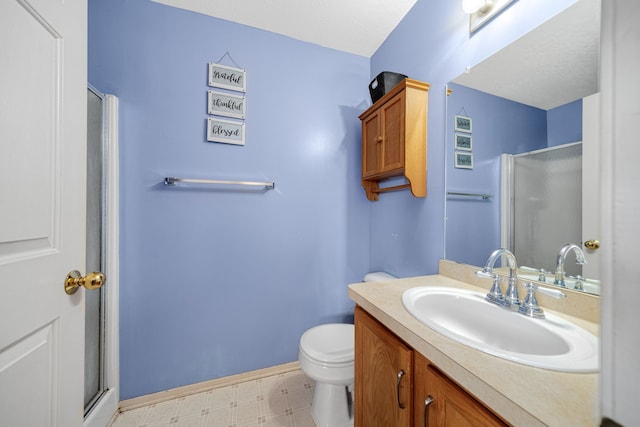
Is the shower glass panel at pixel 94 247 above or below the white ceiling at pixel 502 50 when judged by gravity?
below

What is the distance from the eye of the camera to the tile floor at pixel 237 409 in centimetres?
126

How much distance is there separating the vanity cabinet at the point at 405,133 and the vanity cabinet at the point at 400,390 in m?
0.79

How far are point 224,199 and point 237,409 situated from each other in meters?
1.25

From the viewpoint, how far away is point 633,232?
224 millimetres

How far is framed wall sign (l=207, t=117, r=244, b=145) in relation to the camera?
4.86 ft

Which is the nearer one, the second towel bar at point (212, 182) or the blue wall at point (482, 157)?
the blue wall at point (482, 157)

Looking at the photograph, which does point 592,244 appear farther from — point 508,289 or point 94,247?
point 94,247

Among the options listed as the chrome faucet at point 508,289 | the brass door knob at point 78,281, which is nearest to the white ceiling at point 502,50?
the chrome faucet at point 508,289

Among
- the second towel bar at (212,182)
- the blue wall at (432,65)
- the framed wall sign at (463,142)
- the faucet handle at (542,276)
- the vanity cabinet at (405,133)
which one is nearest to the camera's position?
the faucet handle at (542,276)

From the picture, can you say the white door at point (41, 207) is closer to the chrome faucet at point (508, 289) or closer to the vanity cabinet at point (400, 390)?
the vanity cabinet at point (400, 390)

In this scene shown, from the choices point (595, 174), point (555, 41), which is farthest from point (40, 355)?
point (555, 41)

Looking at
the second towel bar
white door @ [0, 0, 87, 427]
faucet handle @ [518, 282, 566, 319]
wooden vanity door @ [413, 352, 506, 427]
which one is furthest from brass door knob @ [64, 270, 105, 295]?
faucet handle @ [518, 282, 566, 319]

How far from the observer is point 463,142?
1127 millimetres

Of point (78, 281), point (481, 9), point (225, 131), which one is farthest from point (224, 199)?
point (481, 9)
